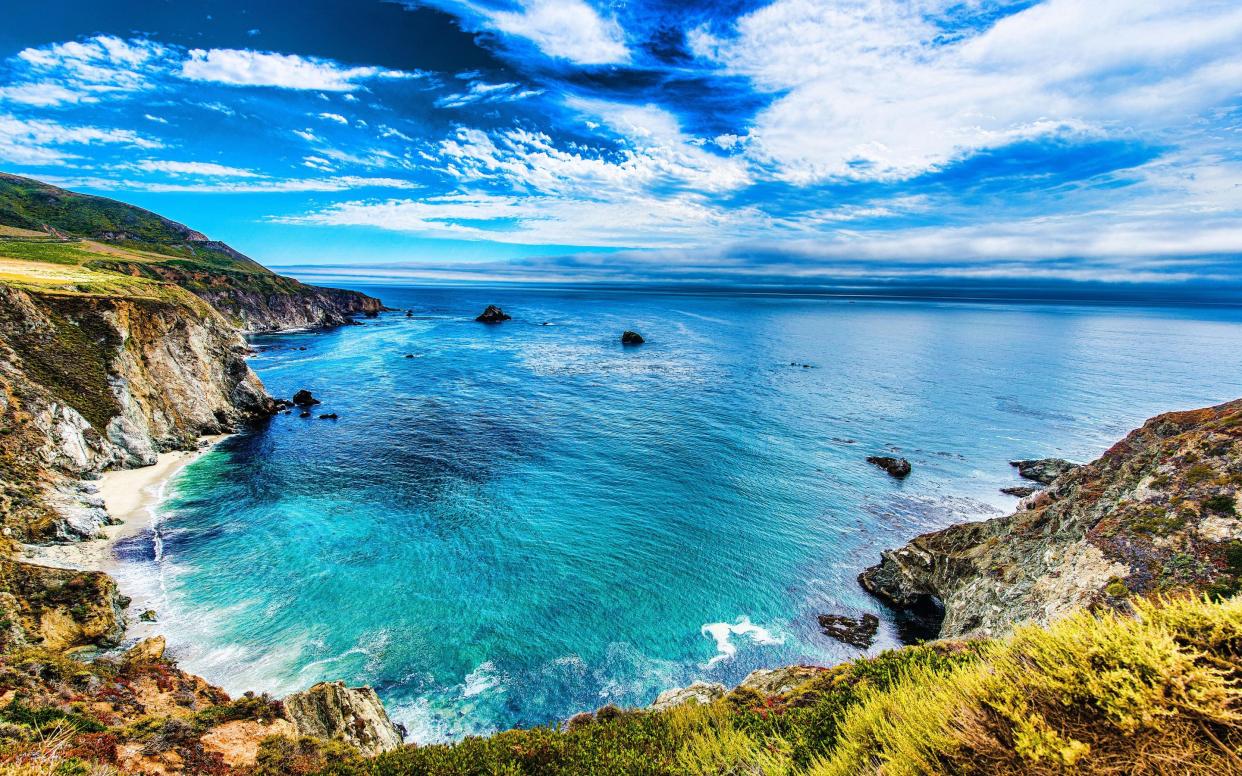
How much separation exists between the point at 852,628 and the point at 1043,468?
38.1 m

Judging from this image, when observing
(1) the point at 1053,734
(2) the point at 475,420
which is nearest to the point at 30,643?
(1) the point at 1053,734

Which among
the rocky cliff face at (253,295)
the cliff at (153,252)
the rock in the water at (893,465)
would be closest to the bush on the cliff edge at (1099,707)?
the rock in the water at (893,465)

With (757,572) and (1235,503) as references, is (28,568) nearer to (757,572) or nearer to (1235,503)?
(757,572)

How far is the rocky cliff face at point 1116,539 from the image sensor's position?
20.0 meters

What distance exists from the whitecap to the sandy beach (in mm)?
41558

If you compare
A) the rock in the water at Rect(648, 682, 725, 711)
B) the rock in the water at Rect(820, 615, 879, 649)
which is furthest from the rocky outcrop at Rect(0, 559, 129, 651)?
the rock in the water at Rect(820, 615, 879, 649)

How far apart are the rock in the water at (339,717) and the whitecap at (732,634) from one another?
18196 mm

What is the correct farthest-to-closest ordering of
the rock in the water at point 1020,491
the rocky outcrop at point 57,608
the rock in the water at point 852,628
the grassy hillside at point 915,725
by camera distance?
the rock in the water at point 1020,491 → the rock in the water at point 852,628 → the rocky outcrop at point 57,608 → the grassy hillside at point 915,725

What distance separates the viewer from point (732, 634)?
101ft

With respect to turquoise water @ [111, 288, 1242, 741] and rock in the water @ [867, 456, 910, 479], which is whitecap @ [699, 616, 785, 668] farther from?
rock in the water @ [867, 456, 910, 479]

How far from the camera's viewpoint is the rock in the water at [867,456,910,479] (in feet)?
172

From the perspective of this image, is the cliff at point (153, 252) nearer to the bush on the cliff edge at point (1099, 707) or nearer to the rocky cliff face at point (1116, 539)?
the bush on the cliff edge at point (1099, 707)

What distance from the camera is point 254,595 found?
31953 mm

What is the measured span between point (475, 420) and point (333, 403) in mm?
25848
